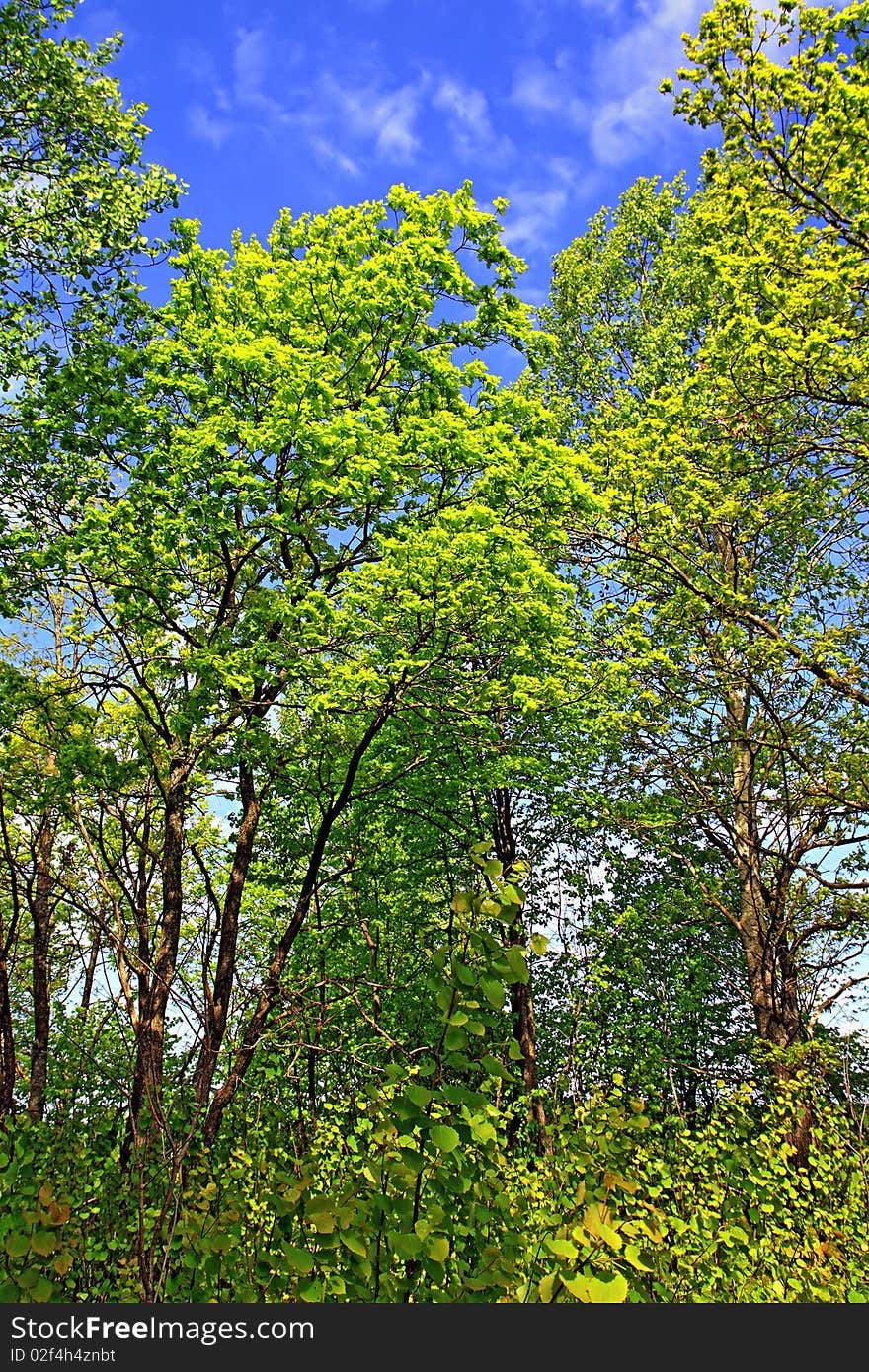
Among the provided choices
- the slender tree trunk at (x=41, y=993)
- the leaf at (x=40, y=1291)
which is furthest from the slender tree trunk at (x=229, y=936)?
the leaf at (x=40, y=1291)

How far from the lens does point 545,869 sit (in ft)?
58.3

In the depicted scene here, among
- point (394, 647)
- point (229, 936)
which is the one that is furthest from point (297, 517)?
point (229, 936)

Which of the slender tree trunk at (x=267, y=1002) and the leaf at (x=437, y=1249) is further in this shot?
the slender tree trunk at (x=267, y=1002)

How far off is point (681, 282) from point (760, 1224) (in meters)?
17.2

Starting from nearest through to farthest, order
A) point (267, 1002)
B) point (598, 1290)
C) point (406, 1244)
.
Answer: point (598, 1290)
point (406, 1244)
point (267, 1002)

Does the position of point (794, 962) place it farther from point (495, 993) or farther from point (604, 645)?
point (495, 993)

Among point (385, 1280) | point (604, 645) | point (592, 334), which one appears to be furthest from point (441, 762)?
point (592, 334)

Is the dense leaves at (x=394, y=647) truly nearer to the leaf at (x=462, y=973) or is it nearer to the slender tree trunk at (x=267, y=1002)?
the slender tree trunk at (x=267, y=1002)

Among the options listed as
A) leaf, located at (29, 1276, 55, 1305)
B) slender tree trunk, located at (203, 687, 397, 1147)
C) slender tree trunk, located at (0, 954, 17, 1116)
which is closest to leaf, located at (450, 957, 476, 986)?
leaf, located at (29, 1276, 55, 1305)

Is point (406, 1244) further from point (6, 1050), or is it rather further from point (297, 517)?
point (297, 517)

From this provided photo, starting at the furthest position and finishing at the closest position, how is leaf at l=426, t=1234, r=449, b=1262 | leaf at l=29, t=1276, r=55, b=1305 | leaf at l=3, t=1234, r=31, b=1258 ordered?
leaf at l=3, t=1234, r=31, b=1258
leaf at l=29, t=1276, r=55, b=1305
leaf at l=426, t=1234, r=449, b=1262

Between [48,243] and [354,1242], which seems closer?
[354,1242]

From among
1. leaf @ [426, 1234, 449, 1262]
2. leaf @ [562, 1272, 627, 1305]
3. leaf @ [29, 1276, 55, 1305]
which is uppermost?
leaf @ [426, 1234, 449, 1262]

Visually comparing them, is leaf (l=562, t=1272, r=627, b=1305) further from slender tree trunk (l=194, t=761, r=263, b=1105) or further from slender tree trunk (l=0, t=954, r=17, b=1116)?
slender tree trunk (l=194, t=761, r=263, b=1105)
